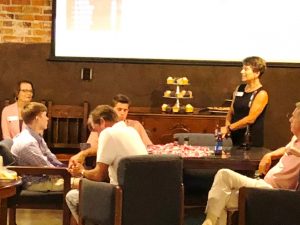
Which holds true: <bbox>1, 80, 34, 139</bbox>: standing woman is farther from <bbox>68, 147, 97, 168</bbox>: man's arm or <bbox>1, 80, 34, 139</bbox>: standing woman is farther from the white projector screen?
<bbox>68, 147, 97, 168</bbox>: man's arm

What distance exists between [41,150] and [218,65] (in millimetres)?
2769

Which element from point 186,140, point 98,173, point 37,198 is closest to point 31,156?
point 37,198

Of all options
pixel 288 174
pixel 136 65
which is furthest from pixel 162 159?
pixel 136 65

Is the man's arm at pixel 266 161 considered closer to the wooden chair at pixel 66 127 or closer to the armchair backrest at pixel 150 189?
the armchair backrest at pixel 150 189

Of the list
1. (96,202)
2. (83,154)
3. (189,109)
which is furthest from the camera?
(189,109)

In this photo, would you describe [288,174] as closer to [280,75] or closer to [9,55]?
[280,75]

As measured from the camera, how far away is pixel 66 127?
274 inches

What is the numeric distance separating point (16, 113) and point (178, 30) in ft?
6.65

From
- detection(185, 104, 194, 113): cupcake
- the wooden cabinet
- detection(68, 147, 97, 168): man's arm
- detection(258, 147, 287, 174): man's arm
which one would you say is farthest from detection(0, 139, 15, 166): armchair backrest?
detection(185, 104, 194, 113): cupcake

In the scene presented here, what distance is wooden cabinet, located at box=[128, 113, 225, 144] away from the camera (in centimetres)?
650

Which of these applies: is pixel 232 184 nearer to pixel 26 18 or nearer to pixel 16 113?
pixel 16 113

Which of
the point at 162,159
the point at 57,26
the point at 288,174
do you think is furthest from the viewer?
the point at 57,26

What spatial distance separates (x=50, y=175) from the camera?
476 cm

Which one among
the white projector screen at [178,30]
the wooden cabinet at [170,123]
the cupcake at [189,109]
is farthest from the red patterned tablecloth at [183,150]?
the white projector screen at [178,30]
